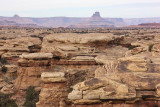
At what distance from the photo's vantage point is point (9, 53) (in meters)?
24.3

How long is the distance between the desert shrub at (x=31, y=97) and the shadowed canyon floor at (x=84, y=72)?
40cm

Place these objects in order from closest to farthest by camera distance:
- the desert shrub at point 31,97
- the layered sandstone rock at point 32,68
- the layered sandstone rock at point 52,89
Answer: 1. the layered sandstone rock at point 52,89
2. the desert shrub at point 31,97
3. the layered sandstone rock at point 32,68

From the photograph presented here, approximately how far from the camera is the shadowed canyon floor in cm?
718

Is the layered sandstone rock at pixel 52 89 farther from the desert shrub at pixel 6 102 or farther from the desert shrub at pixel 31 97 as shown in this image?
the desert shrub at pixel 6 102

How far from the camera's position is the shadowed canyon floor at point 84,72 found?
23.6 ft

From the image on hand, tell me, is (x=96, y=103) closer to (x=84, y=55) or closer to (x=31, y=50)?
(x=84, y=55)

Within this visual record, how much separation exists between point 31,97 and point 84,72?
4.03 meters

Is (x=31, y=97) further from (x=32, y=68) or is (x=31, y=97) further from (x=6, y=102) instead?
(x=32, y=68)

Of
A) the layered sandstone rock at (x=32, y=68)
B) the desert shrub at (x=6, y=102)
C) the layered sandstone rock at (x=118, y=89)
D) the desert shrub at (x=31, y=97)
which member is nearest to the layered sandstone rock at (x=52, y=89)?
the desert shrub at (x=31, y=97)

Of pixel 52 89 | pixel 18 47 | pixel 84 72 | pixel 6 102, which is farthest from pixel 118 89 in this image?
pixel 18 47

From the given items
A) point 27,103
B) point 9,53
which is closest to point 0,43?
point 9,53

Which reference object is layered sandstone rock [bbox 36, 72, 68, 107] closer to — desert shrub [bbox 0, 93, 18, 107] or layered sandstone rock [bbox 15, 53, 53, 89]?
desert shrub [bbox 0, 93, 18, 107]

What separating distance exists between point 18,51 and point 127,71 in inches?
A: 729

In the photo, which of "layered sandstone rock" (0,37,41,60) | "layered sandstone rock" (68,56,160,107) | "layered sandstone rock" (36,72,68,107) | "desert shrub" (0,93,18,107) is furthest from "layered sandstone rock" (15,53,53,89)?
"layered sandstone rock" (68,56,160,107)
